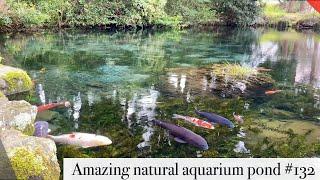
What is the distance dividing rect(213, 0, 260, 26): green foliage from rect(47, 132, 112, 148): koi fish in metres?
15.7

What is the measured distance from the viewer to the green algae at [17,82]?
6480mm

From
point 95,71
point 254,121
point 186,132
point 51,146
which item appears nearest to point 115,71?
point 95,71

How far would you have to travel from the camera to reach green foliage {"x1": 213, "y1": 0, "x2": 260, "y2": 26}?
785 inches

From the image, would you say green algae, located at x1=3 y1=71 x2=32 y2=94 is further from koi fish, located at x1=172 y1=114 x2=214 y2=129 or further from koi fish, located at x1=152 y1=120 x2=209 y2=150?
koi fish, located at x1=152 y1=120 x2=209 y2=150

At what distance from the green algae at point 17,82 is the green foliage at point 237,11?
1399 cm

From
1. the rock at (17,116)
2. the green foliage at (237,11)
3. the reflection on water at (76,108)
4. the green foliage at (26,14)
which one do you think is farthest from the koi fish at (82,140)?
the green foliage at (237,11)

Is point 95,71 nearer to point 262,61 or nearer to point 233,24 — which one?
point 262,61

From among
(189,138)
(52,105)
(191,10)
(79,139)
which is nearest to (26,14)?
(191,10)

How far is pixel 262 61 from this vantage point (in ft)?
36.3

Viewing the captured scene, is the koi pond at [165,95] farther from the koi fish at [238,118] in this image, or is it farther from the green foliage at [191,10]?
the green foliage at [191,10]

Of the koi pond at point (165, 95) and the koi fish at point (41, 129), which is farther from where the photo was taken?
the koi pond at point (165, 95)

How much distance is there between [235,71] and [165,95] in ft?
8.86

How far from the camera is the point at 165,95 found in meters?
6.63

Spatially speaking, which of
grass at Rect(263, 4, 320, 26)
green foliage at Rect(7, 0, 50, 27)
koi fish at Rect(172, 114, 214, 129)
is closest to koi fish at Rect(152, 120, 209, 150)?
koi fish at Rect(172, 114, 214, 129)
